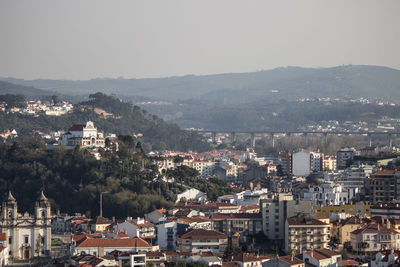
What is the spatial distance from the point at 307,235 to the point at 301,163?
31.9 m

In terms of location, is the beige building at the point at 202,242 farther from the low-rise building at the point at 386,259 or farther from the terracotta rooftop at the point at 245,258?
the low-rise building at the point at 386,259

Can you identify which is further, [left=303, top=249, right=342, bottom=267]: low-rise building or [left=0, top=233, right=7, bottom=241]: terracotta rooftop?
[left=0, top=233, right=7, bottom=241]: terracotta rooftop

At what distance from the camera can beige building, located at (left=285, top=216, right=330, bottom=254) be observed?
42719mm

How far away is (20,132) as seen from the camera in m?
93.8

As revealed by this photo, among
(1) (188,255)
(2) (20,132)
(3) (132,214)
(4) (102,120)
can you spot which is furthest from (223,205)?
(4) (102,120)

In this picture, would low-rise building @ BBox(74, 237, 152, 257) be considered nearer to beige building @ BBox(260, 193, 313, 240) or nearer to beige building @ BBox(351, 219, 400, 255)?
beige building @ BBox(260, 193, 313, 240)

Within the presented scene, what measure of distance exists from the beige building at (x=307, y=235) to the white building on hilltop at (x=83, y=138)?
28328 mm

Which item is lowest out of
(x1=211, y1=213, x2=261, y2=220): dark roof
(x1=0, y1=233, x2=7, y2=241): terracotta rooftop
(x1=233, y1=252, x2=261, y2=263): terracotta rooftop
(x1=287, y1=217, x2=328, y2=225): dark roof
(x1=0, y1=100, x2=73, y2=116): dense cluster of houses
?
(x1=0, y1=233, x2=7, y2=241): terracotta rooftop

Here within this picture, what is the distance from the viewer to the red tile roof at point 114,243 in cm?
4175

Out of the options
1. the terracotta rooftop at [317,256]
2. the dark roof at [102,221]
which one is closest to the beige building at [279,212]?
the terracotta rooftop at [317,256]

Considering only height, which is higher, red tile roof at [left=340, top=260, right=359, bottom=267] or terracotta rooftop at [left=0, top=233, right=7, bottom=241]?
red tile roof at [left=340, top=260, right=359, bottom=267]

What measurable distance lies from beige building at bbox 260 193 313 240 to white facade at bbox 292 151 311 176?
89.9 feet

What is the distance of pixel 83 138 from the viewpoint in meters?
70.5

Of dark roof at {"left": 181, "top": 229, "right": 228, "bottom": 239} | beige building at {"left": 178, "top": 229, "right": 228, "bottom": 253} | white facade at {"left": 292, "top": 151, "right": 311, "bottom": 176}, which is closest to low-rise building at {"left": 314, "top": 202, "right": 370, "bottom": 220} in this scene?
dark roof at {"left": 181, "top": 229, "right": 228, "bottom": 239}
